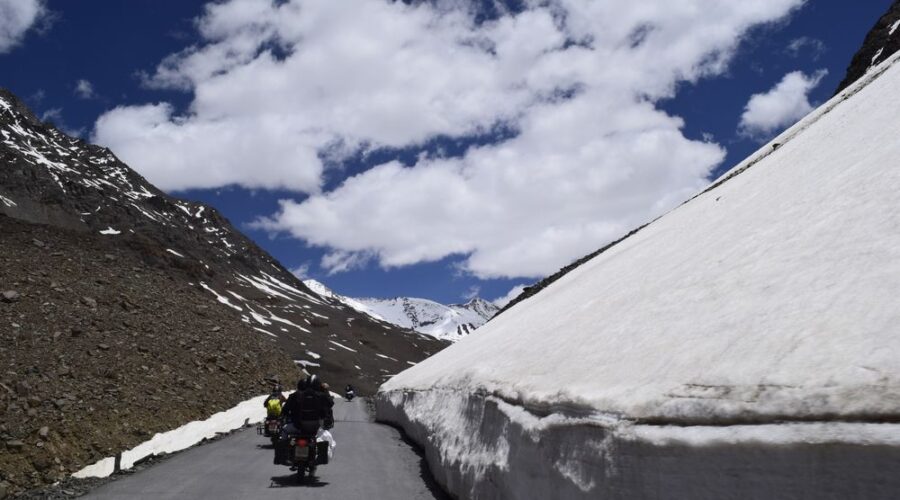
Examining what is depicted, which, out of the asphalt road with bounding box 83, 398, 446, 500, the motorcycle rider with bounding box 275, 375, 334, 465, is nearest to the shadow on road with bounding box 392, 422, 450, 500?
the asphalt road with bounding box 83, 398, 446, 500

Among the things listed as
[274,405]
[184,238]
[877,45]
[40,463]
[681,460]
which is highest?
[184,238]

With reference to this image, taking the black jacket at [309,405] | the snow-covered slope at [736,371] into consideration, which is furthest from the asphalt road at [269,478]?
the snow-covered slope at [736,371]

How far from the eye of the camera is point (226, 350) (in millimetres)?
40812

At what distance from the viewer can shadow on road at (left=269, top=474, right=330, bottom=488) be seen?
36.1 ft

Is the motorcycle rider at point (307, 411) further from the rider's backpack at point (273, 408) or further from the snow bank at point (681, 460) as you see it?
the rider's backpack at point (273, 408)

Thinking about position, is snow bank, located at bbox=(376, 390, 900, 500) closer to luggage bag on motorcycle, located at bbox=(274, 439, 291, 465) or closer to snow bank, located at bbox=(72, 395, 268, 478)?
luggage bag on motorcycle, located at bbox=(274, 439, 291, 465)

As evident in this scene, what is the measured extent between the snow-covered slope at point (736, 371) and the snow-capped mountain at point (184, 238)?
5895cm

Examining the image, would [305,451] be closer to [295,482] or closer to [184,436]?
[295,482]

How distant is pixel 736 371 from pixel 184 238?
5917 inches

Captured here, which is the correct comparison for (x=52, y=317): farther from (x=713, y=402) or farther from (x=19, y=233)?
(x=713, y=402)

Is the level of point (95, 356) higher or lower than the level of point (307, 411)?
higher

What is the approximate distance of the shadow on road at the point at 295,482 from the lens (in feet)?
36.1

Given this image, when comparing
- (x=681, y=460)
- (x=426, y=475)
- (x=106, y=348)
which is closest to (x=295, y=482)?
(x=426, y=475)

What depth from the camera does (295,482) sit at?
37.1ft
